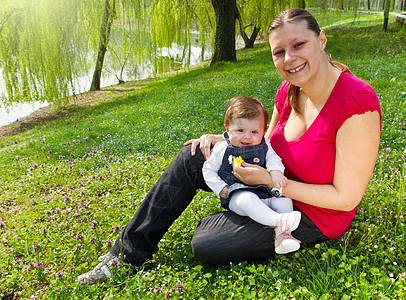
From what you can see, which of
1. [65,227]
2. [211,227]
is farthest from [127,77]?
[211,227]

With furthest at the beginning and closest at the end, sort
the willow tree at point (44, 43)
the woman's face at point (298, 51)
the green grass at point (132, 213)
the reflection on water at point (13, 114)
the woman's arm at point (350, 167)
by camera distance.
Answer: the reflection on water at point (13, 114) < the willow tree at point (44, 43) < the green grass at point (132, 213) < the woman's face at point (298, 51) < the woman's arm at point (350, 167)

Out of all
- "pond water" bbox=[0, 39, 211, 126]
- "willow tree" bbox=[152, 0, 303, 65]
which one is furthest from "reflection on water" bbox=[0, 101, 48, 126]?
"willow tree" bbox=[152, 0, 303, 65]

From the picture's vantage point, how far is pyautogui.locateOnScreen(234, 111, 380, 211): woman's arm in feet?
9.19

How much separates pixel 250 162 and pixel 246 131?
326 millimetres

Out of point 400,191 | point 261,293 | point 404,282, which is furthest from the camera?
point 400,191

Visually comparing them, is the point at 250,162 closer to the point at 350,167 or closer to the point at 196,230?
the point at 196,230

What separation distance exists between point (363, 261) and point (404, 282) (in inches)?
16.6

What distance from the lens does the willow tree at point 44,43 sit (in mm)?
11875

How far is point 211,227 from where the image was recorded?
3.37 m

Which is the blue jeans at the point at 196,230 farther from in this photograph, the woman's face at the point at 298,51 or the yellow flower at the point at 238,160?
the woman's face at the point at 298,51

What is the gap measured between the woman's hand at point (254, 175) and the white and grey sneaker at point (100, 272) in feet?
5.08

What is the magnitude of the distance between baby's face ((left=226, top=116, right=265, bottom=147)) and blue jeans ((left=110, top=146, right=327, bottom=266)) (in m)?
0.42

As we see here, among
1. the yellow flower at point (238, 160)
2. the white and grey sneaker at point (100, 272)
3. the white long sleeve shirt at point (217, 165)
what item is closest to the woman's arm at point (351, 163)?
the white long sleeve shirt at point (217, 165)

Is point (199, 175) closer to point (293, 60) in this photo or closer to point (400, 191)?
point (293, 60)
